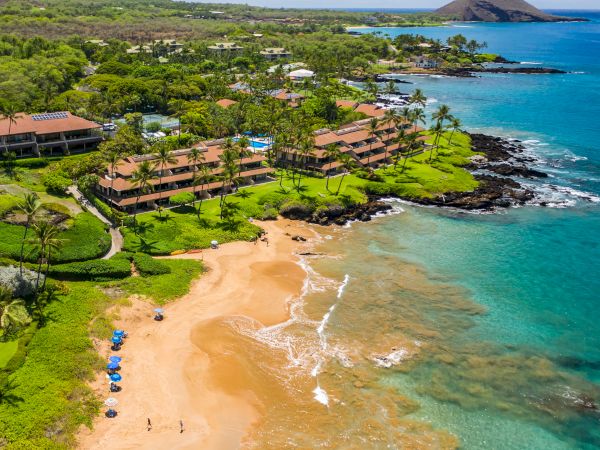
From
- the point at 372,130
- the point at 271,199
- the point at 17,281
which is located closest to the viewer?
the point at 17,281

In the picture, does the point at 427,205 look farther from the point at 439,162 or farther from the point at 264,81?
the point at 264,81

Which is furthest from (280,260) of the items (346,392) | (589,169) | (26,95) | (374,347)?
(26,95)

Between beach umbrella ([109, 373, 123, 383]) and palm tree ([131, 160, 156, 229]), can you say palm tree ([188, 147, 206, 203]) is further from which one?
beach umbrella ([109, 373, 123, 383])

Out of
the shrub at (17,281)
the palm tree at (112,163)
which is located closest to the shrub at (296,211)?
the palm tree at (112,163)

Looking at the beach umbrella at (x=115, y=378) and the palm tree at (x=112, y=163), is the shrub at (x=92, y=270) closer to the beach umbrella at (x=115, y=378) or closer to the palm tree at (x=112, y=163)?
the beach umbrella at (x=115, y=378)

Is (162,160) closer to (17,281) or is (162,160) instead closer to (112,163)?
(112,163)

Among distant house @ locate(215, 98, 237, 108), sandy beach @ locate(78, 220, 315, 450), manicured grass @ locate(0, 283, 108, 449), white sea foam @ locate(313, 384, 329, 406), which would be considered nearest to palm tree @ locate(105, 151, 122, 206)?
sandy beach @ locate(78, 220, 315, 450)

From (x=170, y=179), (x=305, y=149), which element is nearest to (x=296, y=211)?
(x=305, y=149)
